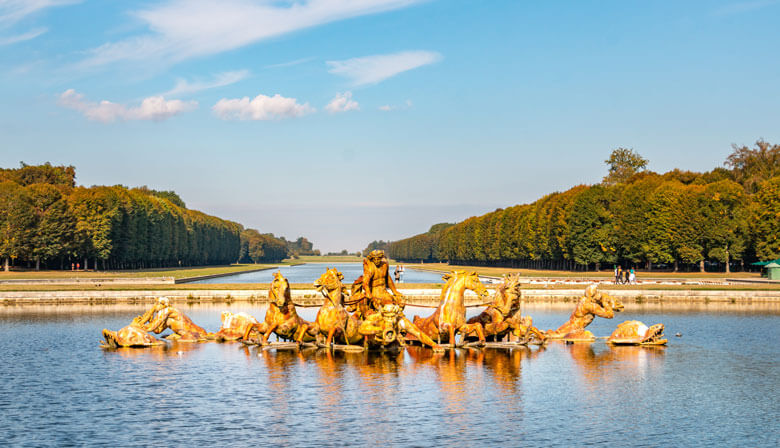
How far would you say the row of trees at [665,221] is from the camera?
82.4 meters

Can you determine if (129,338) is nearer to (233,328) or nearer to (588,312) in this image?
(233,328)

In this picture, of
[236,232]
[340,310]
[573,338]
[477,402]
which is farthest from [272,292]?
[236,232]

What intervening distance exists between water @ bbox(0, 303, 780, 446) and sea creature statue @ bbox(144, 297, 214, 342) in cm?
102

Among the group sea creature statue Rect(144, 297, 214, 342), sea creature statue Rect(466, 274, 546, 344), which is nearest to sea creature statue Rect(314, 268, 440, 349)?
sea creature statue Rect(466, 274, 546, 344)

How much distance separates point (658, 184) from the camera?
319ft

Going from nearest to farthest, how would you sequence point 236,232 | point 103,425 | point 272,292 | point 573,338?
point 103,425 → point 272,292 → point 573,338 → point 236,232

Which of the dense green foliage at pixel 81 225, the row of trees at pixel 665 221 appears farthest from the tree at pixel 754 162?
the dense green foliage at pixel 81 225

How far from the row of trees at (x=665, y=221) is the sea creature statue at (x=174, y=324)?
220 ft

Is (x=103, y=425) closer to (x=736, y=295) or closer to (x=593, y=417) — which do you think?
(x=593, y=417)

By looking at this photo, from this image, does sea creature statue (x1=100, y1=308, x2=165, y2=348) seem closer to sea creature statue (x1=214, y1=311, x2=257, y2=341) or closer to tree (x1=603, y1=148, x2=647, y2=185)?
sea creature statue (x1=214, y1=311, x2=257, y2=341)

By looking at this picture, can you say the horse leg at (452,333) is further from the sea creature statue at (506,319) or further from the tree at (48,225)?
the tree at (48,225)

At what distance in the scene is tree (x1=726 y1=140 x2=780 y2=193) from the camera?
108700 mm

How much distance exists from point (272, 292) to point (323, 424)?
8939 mm

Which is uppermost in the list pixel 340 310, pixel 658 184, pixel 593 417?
pixel 658 184
